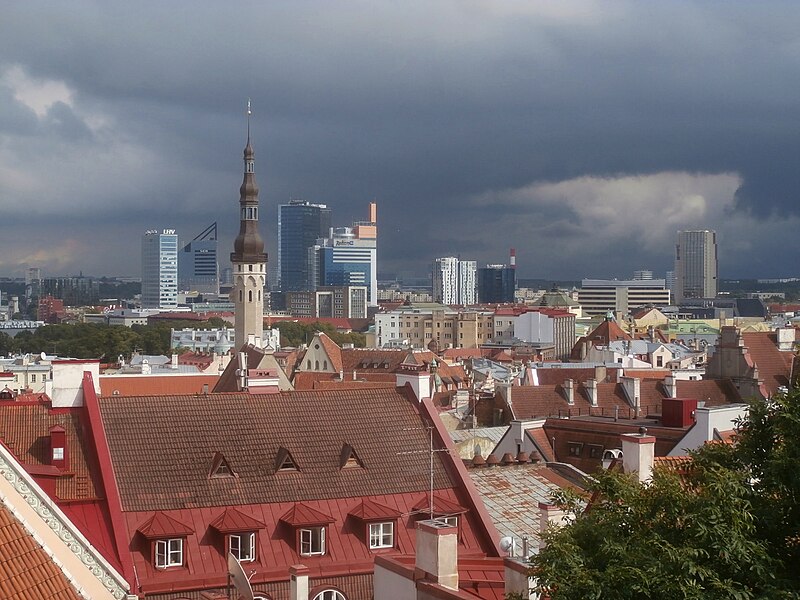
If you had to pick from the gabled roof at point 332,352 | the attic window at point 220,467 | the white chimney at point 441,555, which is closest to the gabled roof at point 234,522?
the attic window at point 220,467

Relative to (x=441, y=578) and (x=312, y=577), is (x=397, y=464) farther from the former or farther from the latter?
(x=441, y=578)

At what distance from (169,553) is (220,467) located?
2.80 metres

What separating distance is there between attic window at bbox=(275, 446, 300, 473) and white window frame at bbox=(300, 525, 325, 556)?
190 centimetres

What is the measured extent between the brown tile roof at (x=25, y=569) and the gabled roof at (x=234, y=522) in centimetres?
696

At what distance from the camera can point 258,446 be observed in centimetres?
2981

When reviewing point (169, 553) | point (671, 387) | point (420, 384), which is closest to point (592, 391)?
point (671, 387)

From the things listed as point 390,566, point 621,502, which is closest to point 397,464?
point 390,566

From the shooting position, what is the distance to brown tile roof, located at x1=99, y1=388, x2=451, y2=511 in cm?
2838

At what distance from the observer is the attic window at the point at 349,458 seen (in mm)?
30094

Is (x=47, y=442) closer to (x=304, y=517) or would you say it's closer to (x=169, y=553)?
(x=169, y=553)

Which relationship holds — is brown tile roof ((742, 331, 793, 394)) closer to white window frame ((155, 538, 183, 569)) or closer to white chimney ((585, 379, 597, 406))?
white chimney ((585, 379, 597, 406))

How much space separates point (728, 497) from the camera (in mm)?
16297

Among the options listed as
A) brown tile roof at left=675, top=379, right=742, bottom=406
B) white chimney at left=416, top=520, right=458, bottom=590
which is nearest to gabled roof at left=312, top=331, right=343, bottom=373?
brown tile roof at left=675, top=379, right=742, bottom=406

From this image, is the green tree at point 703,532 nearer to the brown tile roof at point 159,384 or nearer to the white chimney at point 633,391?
the white chimney at point 633,391
